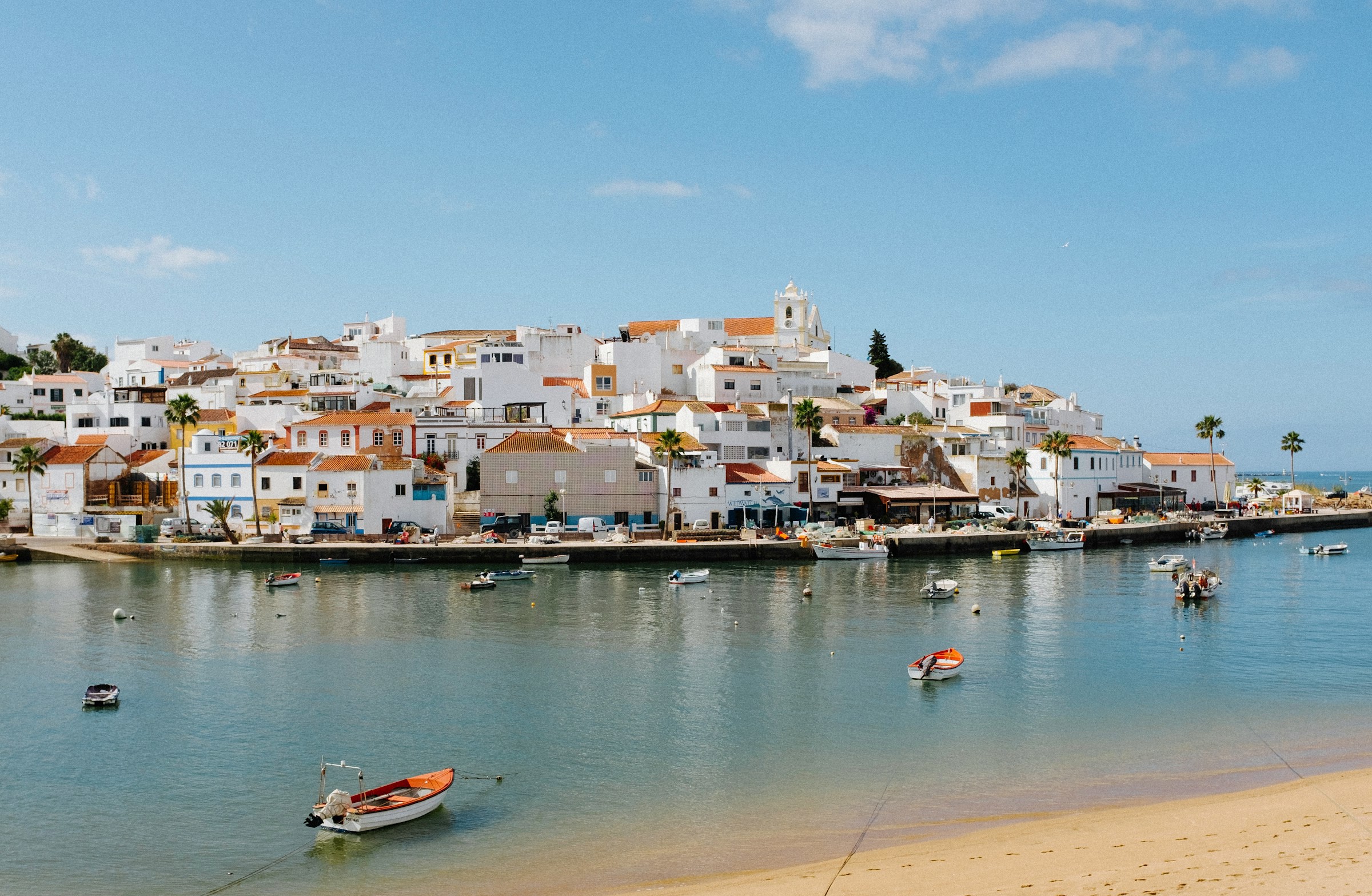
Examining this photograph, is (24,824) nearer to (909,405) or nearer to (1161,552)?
(1161,552)

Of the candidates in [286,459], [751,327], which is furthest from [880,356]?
[286,459]

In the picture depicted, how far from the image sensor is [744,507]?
218ft

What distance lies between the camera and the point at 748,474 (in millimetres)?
67750

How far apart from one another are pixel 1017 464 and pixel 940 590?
33.7 m

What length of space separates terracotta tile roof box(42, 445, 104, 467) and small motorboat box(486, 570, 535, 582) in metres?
32.6

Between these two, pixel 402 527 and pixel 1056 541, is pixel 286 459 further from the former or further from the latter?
pixel 1056 541

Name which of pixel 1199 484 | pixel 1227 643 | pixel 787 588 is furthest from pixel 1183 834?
pixel 1199 484

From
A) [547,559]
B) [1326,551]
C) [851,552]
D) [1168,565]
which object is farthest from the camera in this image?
[1326,551]

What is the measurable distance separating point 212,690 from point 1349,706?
31.3 metres

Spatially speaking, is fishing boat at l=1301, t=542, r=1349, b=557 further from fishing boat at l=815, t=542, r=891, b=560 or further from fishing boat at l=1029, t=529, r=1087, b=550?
fishing boat at l=815, t=542, r=891, b=560

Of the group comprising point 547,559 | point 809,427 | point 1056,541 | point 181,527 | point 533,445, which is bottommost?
point 1056,541

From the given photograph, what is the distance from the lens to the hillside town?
209 feet

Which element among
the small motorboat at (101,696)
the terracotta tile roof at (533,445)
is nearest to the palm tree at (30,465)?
the terracotta tile roof at (533,445)

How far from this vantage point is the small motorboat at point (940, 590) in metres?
45.6
